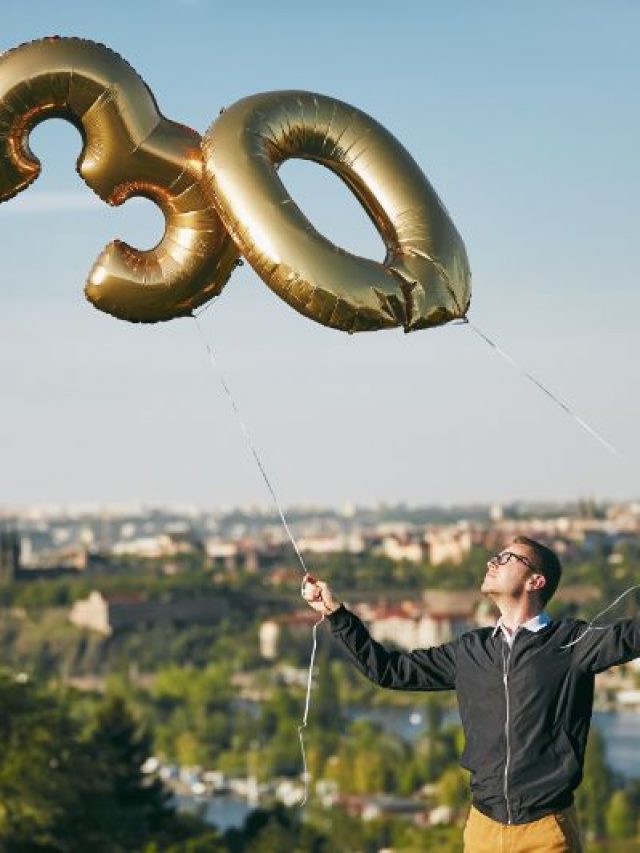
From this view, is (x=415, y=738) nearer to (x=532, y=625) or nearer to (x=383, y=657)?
(x=383, y=657)

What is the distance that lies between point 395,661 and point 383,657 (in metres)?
0.02

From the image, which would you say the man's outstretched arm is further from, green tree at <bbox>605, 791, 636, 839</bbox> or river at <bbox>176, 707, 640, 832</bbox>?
river at <bbox>176, 707, 640, 832</bbox>

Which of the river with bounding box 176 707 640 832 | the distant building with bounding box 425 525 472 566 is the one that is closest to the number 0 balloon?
the river with bounding box 176 707 640 832

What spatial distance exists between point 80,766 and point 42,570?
9118 cm

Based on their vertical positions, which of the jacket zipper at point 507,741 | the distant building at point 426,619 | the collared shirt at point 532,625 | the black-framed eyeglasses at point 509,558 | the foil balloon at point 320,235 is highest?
the distant building at point 426,619

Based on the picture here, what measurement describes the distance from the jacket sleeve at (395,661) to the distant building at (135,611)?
10756 centimetres

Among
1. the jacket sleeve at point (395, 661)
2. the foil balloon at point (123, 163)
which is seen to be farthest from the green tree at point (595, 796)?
the jacket sleeve at point (395, 661)

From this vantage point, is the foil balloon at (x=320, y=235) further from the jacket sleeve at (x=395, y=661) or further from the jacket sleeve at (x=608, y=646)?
the jacket sleeve at (x=608, y=646)

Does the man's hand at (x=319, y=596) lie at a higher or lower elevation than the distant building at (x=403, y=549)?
lower

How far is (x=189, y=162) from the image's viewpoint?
18.0 ft

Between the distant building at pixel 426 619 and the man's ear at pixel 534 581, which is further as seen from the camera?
the distant building at pixel 426 619

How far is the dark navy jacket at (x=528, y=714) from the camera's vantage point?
4883 millimetres

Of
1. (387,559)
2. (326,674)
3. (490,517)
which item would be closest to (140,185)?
(326,674)

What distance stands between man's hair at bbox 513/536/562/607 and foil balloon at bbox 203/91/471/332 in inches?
23.9
